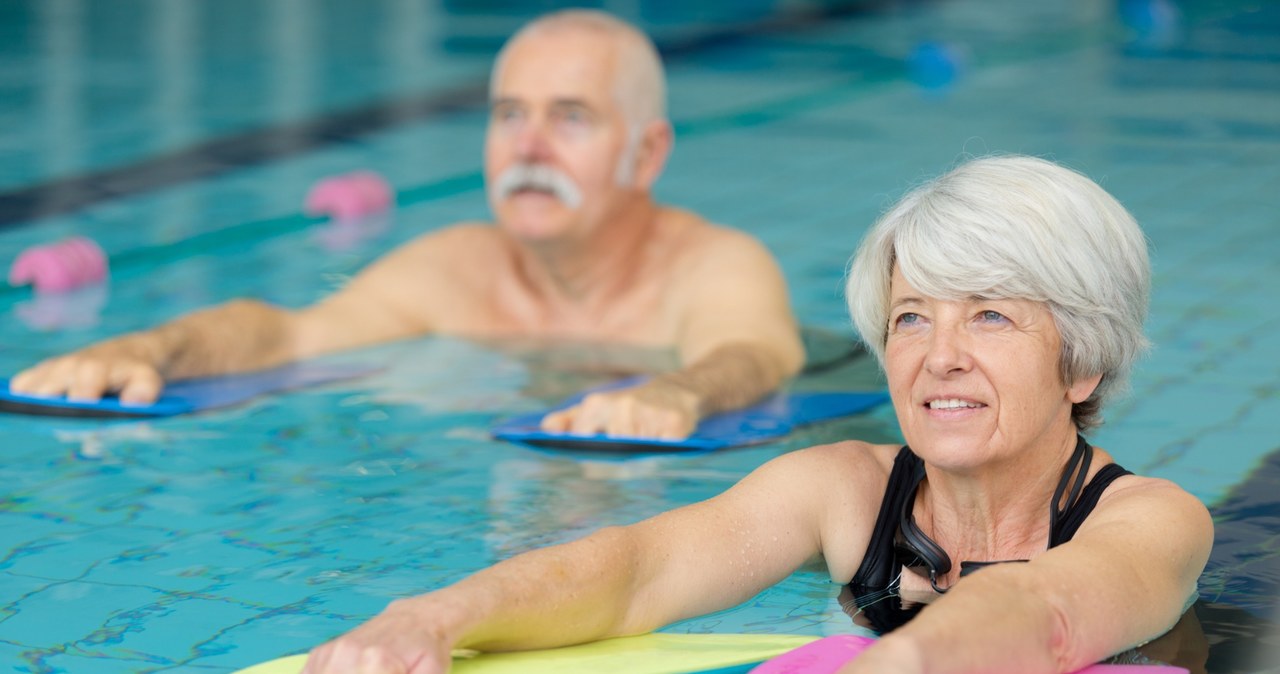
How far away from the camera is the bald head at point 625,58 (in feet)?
16.0

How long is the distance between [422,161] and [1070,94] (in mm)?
3407

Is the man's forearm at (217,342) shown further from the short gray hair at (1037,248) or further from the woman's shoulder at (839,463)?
the short gray hair at (1037,248)

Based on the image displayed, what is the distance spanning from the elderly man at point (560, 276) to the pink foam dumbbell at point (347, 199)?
1.87 meters

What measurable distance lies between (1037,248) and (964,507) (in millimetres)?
484

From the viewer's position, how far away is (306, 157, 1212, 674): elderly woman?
2.50 metres

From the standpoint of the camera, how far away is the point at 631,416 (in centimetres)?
406

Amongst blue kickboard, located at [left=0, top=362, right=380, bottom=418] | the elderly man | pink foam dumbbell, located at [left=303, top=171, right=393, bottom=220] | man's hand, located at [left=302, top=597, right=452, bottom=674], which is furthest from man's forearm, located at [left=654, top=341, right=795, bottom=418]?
pink foam dumbbell, located at [left=303, top=171, right=393, bottom=220]

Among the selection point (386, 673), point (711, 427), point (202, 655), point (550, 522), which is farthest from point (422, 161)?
point (386, 673)

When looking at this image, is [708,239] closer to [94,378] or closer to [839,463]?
[94,378]

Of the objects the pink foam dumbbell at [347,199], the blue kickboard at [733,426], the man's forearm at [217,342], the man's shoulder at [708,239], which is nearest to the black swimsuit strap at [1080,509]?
the blue kickboard at [733,426]

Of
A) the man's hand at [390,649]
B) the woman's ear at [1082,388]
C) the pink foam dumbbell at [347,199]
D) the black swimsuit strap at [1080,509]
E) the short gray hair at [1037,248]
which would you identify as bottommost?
the pink foam dumbbell at [347,199]

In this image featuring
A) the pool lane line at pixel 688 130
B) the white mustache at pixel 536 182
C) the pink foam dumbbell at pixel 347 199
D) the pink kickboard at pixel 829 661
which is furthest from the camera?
the pink foam dumbbell at pixel 347 199

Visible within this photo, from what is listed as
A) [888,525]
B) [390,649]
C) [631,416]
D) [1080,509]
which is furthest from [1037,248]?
[631,416]

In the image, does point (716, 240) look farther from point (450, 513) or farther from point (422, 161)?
point (422, 161)
